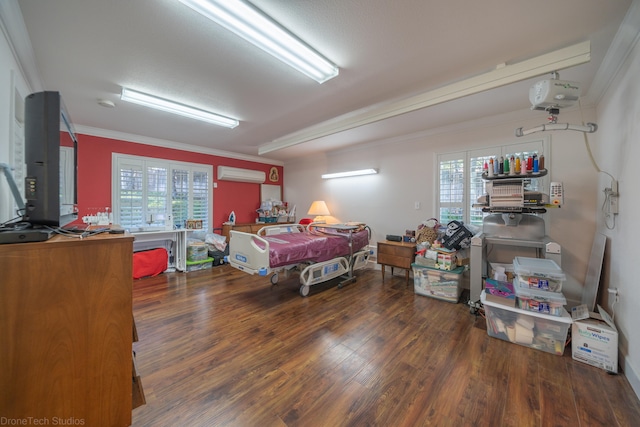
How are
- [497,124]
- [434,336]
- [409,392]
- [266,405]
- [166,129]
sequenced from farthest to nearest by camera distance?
[166,129]
[497,124]
[434,336]
[409,392]
[266,405]

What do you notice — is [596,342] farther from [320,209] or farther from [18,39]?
[18,39]

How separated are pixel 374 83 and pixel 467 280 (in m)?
3.12

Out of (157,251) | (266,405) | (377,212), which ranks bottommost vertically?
(266,405)

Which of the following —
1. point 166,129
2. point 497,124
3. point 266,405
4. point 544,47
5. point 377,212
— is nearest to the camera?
point 266,405

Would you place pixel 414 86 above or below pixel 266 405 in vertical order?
above

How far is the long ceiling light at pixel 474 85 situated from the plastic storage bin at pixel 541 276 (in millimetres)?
1689

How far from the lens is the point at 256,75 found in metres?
2.26

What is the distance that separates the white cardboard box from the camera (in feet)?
5.72

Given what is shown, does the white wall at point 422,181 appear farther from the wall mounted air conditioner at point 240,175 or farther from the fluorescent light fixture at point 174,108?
the fluorescent light fixture at point 174,108

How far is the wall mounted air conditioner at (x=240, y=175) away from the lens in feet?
17.1

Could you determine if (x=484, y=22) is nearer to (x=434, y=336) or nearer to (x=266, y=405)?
(x=434, y=336)

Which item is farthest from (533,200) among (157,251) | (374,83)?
(157,251)

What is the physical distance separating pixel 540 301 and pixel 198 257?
4.98 m

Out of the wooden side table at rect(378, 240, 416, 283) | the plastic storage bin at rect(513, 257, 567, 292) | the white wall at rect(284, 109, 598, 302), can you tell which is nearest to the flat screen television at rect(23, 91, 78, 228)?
the plastic storage bin at rect(513, 257, 567, 292)
